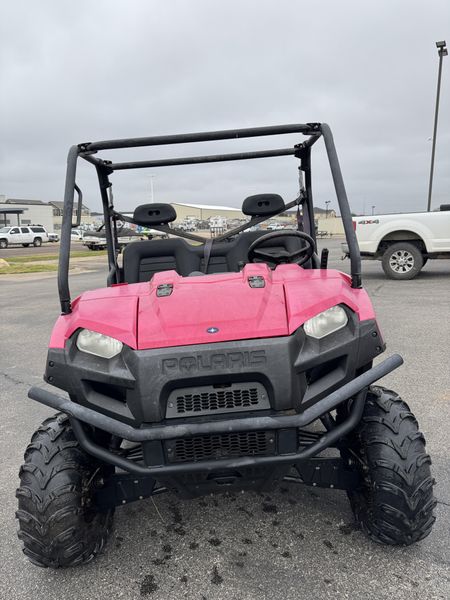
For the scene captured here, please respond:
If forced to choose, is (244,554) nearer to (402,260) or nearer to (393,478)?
(393,478)

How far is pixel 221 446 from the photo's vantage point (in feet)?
5.86

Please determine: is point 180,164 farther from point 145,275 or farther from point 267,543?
point 267,543

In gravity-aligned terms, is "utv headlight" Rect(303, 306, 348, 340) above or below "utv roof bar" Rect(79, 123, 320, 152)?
below

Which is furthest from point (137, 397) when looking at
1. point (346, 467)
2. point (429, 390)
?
point (429, 390)

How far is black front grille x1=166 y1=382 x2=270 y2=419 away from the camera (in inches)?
69.6

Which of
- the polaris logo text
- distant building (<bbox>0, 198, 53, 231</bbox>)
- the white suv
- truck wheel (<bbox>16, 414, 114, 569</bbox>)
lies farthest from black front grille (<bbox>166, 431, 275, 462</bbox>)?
distant building (<bbox>0, 198, 53, 231</bbox>)

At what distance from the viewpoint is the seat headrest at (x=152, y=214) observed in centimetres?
342

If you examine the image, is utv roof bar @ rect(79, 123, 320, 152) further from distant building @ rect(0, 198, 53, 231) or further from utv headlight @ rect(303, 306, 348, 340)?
distant building @ rect(0, 198, 53, 231)

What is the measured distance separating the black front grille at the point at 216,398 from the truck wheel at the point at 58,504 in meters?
0.56

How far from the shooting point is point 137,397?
174 centimetres

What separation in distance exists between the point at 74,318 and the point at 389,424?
1.43 m

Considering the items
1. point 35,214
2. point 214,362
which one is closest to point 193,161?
point 214,362

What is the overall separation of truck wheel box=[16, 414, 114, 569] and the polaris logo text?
2.14 feet

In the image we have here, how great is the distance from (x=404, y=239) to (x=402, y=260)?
45cm
